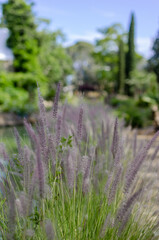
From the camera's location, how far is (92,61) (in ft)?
97.3

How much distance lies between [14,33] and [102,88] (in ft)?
49.2

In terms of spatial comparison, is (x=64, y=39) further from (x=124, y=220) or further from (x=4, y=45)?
(x=124, y=220)

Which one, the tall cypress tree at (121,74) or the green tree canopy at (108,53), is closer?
the tall cypress tree at (121,74)

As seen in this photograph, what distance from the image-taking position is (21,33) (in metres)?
12.4

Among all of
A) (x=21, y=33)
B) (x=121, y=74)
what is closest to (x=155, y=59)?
(x=21, y=33)

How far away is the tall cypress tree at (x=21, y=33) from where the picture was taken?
12148mm

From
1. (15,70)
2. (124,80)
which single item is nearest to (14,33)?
(15,70)

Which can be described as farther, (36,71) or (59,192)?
(36,71)

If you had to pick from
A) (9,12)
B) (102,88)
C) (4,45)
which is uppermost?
(9,12)

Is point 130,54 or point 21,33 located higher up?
point 21,33

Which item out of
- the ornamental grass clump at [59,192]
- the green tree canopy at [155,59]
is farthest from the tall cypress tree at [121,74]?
the ornamental grass clump at [59,192]

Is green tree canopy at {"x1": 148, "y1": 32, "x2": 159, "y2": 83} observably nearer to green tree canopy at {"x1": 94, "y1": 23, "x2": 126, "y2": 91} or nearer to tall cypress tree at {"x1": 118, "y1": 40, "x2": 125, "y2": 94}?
tall cypress tree at {"x1": 118, "y1": 40, "x2": 125, "y2": 94}

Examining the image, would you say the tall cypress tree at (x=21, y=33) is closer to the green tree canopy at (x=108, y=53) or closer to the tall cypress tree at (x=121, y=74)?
the tall cypress tree at (x=121, y=74)

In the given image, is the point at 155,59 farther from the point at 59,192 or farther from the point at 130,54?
the point at 59,192
